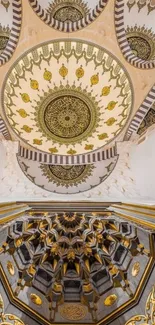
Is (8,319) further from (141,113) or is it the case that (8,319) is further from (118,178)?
(141,113)

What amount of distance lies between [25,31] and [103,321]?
672cm

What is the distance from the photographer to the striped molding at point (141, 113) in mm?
7183

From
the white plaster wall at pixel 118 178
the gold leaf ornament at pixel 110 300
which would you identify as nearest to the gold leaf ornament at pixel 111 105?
the white plaster wall at pixel 118 178

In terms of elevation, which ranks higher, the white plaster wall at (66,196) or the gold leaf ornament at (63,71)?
the gold leaf ornament at (63,71)

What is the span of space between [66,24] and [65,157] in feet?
10.3

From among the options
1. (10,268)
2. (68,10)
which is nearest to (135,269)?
(10,268)

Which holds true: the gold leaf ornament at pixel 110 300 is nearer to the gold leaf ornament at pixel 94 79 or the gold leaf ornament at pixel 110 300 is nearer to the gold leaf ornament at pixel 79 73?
the gold leaf ornament at pixel 94 79

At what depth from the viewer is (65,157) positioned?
328 inches

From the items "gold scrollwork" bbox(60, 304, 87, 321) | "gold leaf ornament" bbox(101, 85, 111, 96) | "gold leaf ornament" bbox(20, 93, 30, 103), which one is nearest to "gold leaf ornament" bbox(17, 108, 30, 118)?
"gold leaf ornament" bbox(20, 93, 30, 103)

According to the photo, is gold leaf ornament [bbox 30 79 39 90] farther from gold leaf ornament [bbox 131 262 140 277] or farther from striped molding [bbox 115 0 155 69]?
gold leaf ornament [bbox 131 262 140 277]

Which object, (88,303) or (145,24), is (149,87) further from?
(88,303)

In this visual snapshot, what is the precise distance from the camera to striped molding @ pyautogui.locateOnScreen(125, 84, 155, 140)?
23.6ft

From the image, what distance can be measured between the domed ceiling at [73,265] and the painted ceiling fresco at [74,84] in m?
1.15

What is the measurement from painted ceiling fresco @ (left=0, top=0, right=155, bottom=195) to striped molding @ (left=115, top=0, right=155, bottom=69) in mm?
20
